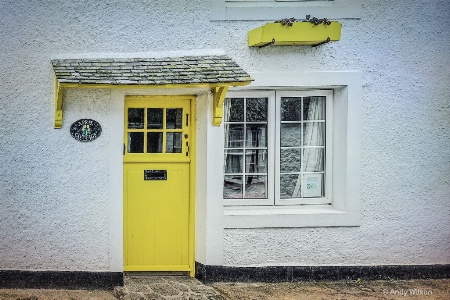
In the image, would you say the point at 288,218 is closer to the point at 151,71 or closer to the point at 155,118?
the point at 155,118

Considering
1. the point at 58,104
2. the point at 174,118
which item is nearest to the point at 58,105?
the point at 58,104

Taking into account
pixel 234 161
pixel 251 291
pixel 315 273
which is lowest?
pixel 251 291

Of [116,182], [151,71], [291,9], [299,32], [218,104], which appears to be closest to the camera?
[151,71]

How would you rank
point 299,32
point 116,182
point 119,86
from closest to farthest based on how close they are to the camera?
point 119,86
point 299,32
point 116,182

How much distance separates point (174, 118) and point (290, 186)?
1842 millimetres

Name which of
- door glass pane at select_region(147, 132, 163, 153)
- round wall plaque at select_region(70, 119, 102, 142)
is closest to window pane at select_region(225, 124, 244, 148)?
door glass pane at select_region(147, 132, 163, 153)

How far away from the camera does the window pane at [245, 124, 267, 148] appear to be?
8.14m

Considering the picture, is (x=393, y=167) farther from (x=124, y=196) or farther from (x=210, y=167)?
(x=124, y=196)

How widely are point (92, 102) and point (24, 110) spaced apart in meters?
0.86

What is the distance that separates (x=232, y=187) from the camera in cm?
817

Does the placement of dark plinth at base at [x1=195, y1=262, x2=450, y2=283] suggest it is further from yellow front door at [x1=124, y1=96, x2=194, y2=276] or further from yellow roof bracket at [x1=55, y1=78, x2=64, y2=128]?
yellow roof bracket at [x1=55, y1=78, x2=64, y2=128]

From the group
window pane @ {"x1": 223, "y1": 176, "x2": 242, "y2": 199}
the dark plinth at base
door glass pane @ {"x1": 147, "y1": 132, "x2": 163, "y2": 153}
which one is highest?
door glass pane @ {"x1": 147, "y1": 132, "x2": 163, "y2": 153}

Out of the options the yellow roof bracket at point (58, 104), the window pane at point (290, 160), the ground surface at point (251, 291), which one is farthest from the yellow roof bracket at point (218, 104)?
the ground surface at point (251, 291)

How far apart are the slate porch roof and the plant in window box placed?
21.5 inches
